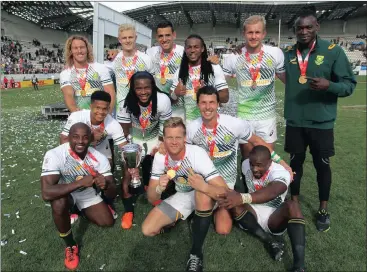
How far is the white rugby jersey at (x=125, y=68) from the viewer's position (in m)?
5.01

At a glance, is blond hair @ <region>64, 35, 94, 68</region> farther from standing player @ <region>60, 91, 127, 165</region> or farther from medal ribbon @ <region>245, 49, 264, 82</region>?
medal ribbon @ <region>245, 49, 264, 82</region>

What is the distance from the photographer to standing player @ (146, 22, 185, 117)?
184 inches

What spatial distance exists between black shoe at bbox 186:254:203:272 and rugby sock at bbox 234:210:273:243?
2.31 ft

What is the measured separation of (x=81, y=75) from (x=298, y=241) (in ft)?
12.0

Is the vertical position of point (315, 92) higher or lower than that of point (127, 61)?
lower

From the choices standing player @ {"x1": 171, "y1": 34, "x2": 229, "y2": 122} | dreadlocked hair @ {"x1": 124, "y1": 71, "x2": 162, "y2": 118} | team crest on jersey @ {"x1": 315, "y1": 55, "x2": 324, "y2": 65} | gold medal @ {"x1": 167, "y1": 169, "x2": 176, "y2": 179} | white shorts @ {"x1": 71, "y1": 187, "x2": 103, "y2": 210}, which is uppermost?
team crest on jersey @ {"x1": 315, "y1": 55, "x2": 324, "y2": 65}

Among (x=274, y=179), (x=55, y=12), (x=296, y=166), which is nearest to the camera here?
(x=274, y=179)

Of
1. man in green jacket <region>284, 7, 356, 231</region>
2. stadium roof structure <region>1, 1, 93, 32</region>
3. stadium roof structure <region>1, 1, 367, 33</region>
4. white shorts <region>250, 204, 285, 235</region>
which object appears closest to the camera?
white shorts <region>250, 204, 285, 235</region>

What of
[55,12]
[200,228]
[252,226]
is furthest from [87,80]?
[55,12]

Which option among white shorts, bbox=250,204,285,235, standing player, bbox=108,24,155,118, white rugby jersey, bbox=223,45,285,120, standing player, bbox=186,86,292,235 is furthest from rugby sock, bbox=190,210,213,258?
standing player, bbox=108,24,155,118

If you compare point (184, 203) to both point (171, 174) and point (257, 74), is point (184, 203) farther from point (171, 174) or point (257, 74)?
point (257, 74)

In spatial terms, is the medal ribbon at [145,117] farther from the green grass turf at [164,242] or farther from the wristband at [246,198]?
the wristband at [246,198]

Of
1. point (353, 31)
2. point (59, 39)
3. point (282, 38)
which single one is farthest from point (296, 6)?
point (59, 39)

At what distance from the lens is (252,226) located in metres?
3.66
